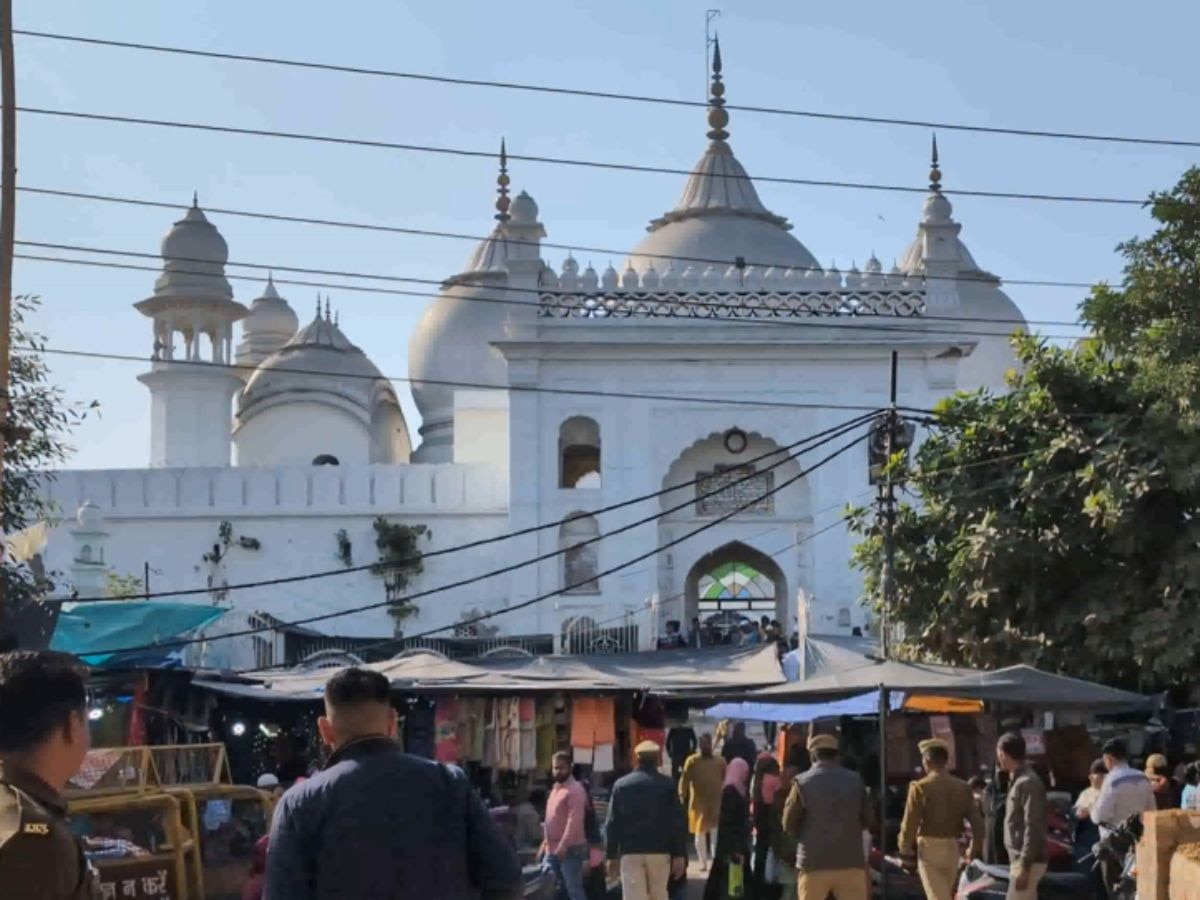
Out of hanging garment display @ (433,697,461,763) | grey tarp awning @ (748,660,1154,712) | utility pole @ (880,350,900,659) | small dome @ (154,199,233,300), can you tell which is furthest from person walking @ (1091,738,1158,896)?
small dome @ (154,199,233,300)

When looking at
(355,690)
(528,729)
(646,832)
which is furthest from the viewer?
(528,729)

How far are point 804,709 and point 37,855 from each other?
9.24 m

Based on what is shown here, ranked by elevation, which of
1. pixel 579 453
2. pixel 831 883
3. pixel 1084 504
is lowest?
pixel 831 883

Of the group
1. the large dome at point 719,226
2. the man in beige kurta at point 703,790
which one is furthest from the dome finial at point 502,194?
the man in beige kurta at point 703,790

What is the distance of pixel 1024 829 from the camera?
8.25 metres

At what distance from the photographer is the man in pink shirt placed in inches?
407

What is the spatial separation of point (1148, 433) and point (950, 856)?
5.68 metres

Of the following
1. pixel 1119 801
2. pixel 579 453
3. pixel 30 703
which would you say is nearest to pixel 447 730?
pixel 1119 801

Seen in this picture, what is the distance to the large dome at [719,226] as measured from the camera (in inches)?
1271

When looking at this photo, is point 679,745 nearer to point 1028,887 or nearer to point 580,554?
point 580,554

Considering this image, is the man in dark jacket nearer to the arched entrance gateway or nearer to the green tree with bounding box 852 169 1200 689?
the green tree with bounding box 852 169 1200 689

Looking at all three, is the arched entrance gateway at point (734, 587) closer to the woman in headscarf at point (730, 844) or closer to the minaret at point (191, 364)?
the minaret at point (191, 364)

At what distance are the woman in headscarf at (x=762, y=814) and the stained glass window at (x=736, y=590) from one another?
18.2m

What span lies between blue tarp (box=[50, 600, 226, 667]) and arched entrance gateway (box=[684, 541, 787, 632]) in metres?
13.6
